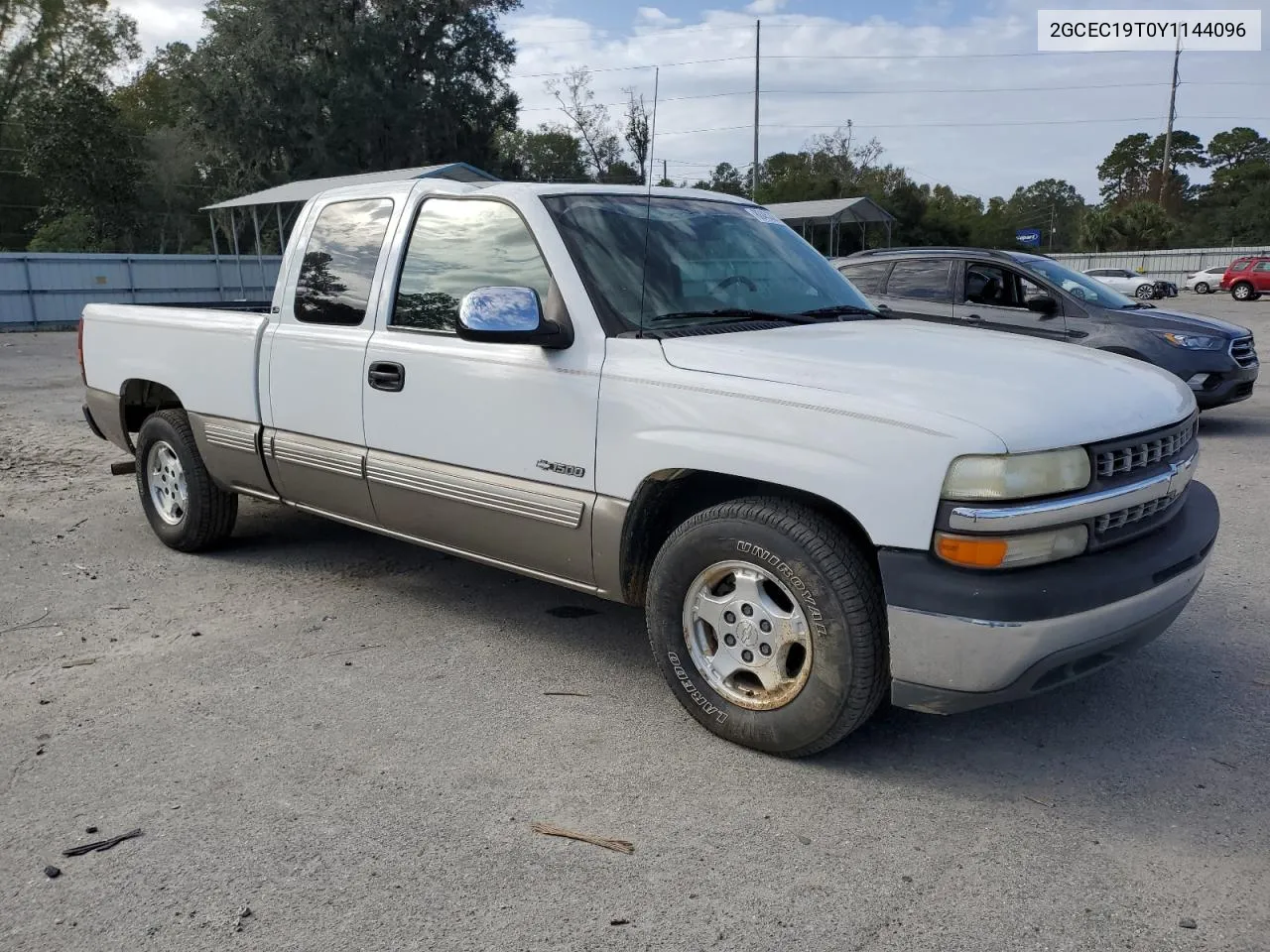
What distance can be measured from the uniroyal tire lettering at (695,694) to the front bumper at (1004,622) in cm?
64

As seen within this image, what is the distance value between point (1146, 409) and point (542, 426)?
2.05 metres

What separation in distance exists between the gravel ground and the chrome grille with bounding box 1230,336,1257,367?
5.48 m

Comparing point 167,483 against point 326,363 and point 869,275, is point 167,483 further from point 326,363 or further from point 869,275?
point 869,275

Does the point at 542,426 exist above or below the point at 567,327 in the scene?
below

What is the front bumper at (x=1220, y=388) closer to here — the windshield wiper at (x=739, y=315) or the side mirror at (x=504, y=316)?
the windshield wiper at (x=739, y=315)

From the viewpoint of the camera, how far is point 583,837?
3029 millimetres

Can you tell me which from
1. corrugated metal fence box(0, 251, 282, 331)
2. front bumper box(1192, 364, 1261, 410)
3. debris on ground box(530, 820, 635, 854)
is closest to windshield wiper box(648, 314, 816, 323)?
debris on ground box(530, 820, 635, 854)

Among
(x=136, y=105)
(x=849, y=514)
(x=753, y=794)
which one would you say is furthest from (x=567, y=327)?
(x=136, y=105)

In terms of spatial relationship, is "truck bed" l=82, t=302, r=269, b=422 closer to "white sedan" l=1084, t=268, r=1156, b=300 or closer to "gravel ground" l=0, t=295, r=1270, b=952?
"gravel ground" l=0, t=295, r=1270, b=952

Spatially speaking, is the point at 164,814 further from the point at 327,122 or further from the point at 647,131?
the point at 327,122

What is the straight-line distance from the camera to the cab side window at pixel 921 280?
10.1 m

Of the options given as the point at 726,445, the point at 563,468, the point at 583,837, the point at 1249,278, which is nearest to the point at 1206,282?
the point at 1249,278

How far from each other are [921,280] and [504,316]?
7351 millimetres

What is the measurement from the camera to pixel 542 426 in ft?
12.9
